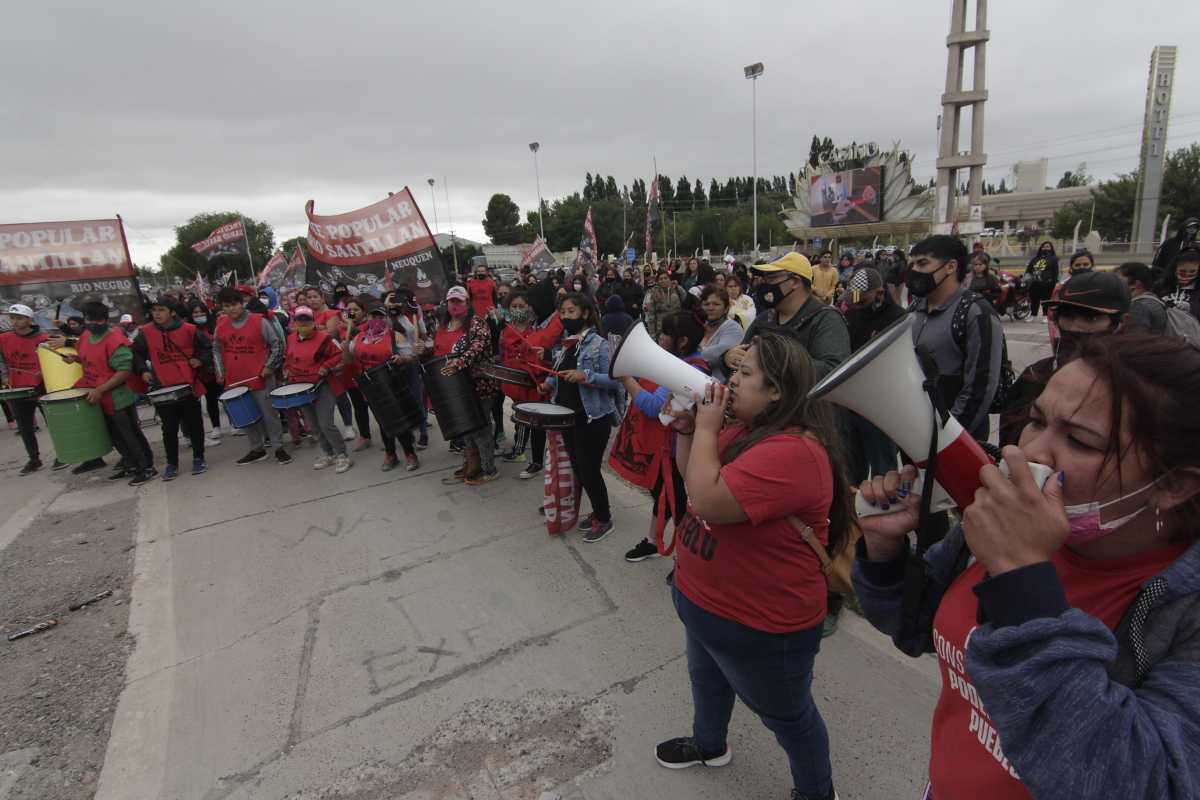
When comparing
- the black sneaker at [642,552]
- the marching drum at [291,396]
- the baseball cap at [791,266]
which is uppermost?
the baseball cap at [791,266]

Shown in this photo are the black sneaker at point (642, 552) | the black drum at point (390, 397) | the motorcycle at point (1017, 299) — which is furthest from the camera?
the motorcycle at point (1017, 299)

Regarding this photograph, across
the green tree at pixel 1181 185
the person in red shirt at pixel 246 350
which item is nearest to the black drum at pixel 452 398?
the person in red shirt at pixel 246 350

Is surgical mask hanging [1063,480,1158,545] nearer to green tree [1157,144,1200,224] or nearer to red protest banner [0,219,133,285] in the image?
red protest banner [0,219,133,285]

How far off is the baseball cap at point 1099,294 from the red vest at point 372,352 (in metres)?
5.45

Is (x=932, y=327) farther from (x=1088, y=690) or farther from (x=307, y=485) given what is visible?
(x=307, y=485)

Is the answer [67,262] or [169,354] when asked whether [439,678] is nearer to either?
[169,354]

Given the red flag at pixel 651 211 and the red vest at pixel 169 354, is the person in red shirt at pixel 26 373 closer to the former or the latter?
the red vest at pixel 169 354

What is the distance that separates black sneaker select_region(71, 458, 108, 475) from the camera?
6668mm

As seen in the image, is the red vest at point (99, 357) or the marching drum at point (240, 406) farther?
the marching drum at point (240, 406)

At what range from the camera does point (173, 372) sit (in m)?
6.31

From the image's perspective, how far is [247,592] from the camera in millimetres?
3777

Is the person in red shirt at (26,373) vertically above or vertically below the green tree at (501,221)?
below

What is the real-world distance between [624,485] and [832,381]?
13.1 ft

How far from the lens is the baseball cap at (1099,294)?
9.23 feet
